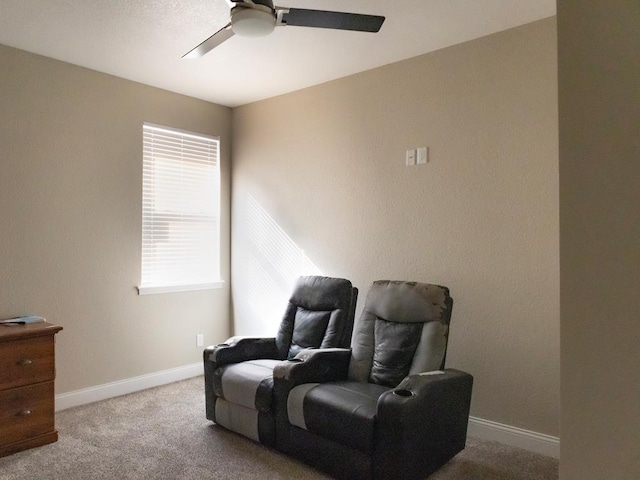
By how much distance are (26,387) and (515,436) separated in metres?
3.05

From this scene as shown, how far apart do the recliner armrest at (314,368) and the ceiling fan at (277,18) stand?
71.0 inches

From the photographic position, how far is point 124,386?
154 inches

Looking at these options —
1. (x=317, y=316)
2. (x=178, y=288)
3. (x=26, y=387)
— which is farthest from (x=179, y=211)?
(x=26, y=387)

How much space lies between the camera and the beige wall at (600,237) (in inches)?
39.6

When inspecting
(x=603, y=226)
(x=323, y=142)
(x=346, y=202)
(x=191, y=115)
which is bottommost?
(x=603, y=226)

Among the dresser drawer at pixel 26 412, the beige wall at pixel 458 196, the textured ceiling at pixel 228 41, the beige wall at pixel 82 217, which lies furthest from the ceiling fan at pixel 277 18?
the dresser drawer at pixel 26 412

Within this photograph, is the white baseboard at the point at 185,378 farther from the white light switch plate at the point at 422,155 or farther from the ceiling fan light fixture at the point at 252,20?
the ceiling fan light fixture at the point at 252,20

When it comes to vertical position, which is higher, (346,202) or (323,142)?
(323,142)

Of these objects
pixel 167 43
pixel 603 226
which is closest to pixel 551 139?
pixel 603 226

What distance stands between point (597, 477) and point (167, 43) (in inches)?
130

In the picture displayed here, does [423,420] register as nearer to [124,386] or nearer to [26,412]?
[26,412]

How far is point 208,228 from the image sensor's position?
15.2ft

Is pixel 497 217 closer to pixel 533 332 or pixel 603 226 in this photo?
pixel 533 332

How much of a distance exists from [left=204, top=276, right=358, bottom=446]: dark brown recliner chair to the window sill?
1149mm
